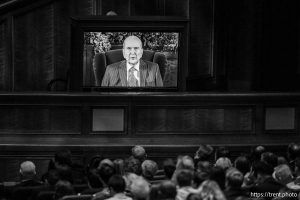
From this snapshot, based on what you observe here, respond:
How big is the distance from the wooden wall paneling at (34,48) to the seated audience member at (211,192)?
6094mm

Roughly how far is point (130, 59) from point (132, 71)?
18cm

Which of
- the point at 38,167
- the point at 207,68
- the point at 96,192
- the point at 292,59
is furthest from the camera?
the point at 207,68

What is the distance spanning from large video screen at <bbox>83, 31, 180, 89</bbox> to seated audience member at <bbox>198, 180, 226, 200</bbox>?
4737 mm

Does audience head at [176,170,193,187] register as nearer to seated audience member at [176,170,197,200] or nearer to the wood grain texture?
seated audience member at [176,170,197,200]

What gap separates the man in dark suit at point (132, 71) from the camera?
9.44 m

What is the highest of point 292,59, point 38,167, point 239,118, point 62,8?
point 62,8

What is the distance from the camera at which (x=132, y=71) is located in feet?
31.1

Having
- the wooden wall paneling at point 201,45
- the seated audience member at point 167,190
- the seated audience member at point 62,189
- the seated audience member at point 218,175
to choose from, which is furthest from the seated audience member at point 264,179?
the wooden wall paneling at point 201,45

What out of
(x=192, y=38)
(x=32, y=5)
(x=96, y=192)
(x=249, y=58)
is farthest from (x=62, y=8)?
(x=96, y=192)

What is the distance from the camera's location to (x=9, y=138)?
816 centimetres

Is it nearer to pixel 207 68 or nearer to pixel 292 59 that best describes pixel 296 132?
pixel 292 59

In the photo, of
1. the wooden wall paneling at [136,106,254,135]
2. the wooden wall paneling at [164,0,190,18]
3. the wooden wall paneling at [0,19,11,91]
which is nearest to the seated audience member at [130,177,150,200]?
the wooden wall paneling at [136,106,254,135]

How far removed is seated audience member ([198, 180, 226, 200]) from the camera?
463cm

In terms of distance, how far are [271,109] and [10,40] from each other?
165 inches
